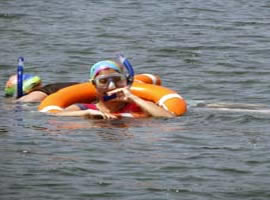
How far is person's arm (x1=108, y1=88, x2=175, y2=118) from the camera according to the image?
35.2 ft

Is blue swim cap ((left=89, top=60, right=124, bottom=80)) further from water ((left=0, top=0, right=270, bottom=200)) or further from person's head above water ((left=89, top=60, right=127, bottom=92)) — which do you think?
water ((left=0, top=0, right=270, bottom=200))

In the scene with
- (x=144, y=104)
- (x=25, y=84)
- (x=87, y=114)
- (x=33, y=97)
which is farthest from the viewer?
(x=25, y=84)

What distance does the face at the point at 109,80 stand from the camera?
10.7m

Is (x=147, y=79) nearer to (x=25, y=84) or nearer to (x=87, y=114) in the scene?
(x=25, y=84)

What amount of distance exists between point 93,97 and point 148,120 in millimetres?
1063

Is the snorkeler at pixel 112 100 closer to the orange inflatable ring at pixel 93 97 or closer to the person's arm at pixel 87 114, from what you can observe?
the person's arm at pixel 87 114

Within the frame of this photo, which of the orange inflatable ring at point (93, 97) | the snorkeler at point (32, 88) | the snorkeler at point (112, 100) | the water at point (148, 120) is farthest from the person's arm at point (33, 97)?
the snorkeler at point (112, 100)

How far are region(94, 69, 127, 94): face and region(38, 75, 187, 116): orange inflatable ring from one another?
0.79 metres

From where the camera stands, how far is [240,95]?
43.0 ft

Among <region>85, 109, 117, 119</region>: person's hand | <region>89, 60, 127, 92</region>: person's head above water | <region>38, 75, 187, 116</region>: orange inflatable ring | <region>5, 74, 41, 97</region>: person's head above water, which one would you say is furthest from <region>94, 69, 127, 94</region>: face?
<region>5, 74, 41, 97</region>: person's head above water

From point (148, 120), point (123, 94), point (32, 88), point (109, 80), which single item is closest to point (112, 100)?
point (123, 94)

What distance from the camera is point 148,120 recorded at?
10.9 meters

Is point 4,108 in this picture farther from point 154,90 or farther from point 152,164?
point 152,164

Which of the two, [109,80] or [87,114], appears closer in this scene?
[109,80]
